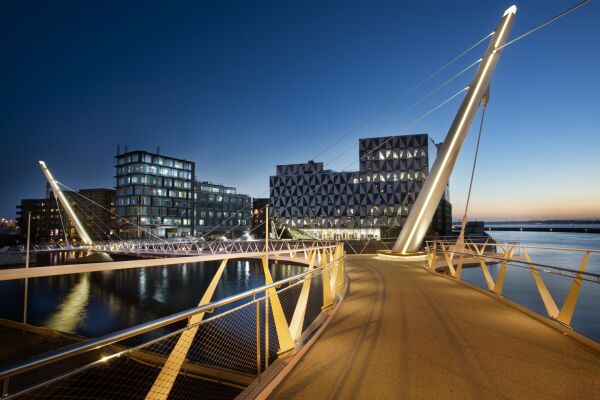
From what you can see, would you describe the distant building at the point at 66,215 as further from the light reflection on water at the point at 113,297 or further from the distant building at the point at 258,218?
the light reflection on water at the point at 113,297

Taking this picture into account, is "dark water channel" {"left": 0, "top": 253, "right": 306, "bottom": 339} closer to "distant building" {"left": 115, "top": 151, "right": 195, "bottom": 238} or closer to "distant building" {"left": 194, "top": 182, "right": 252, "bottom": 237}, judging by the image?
"distant building" {"left": 115, "top": 151, "right": 195, "bottom": 238}

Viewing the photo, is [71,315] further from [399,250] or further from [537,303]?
[537,303]

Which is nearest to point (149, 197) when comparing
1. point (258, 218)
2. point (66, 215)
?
point (66, 215)

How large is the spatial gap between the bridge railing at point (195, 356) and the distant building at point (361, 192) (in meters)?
33.7

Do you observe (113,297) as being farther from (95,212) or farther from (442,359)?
(95,212)

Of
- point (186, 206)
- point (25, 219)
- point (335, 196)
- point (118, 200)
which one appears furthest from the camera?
point (25, 219)

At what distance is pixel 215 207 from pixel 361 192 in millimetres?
45591

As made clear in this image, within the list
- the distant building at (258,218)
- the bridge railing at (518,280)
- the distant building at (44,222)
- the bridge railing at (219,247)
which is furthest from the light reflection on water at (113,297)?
the distant building at (44,222)

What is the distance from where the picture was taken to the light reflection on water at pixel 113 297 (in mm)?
18547

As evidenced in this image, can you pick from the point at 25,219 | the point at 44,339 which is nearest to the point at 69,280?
the point at 44,339

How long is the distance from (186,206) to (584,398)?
73.1 m

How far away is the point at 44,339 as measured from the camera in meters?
12.9

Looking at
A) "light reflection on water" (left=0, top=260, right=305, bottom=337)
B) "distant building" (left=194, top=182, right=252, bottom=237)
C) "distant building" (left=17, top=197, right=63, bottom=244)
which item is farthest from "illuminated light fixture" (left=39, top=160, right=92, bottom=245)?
"distant building" (left=17, top=197, right=63, bottom=244)

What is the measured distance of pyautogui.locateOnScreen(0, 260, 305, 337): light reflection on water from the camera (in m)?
18.5
